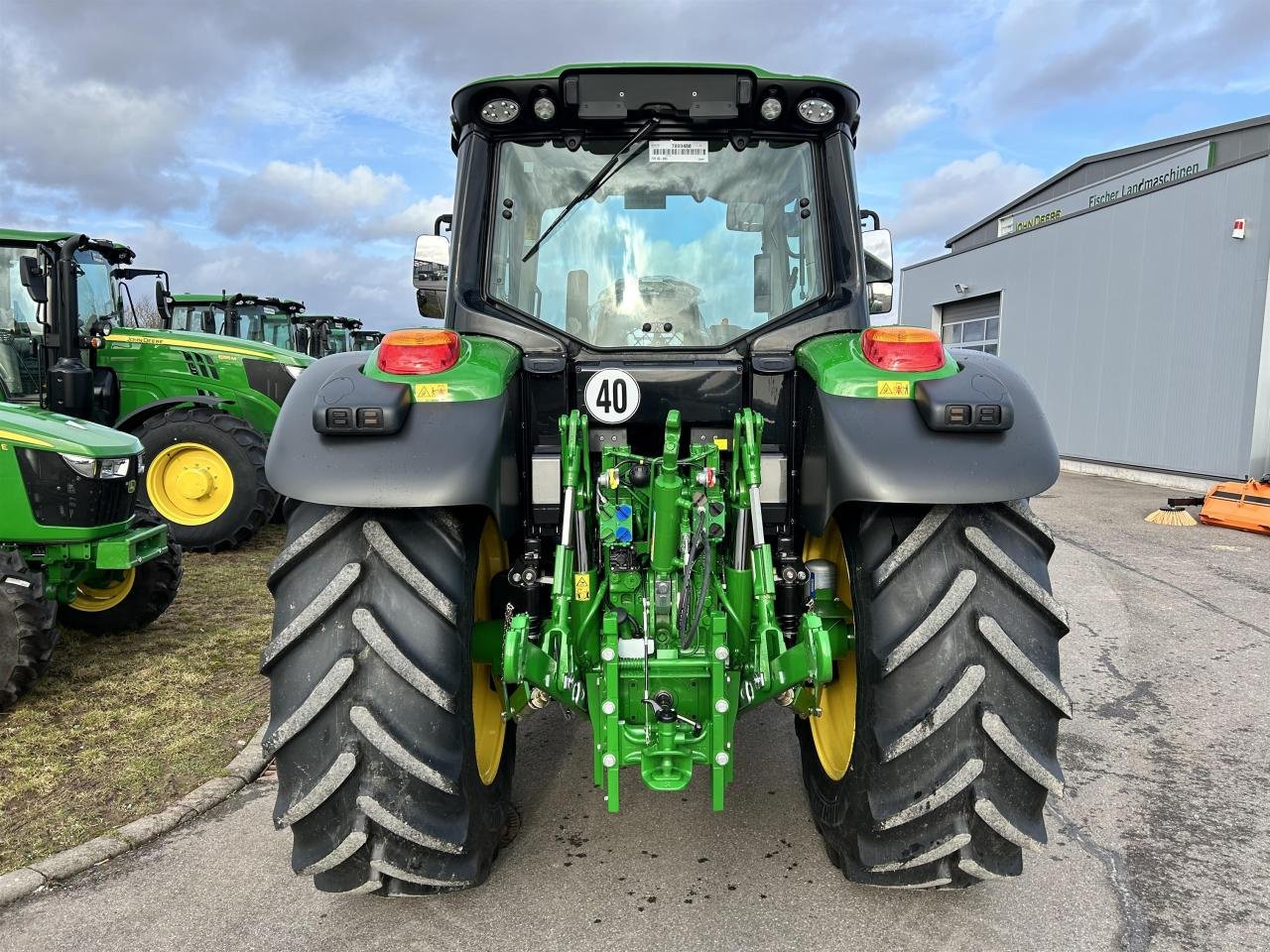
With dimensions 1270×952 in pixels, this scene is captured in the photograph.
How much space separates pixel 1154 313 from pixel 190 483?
13620 mm

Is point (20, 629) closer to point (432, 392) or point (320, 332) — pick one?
point (432, 392)

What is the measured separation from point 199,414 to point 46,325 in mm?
1328

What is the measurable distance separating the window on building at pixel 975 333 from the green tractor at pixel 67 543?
17.2 m

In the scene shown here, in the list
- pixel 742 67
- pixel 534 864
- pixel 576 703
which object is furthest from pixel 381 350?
pixel 534 864

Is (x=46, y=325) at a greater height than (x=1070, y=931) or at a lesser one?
greater

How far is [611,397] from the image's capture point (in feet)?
8.48

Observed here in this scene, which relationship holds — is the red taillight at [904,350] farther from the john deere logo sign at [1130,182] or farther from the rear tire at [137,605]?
the john deere logo sign at [1130,182]

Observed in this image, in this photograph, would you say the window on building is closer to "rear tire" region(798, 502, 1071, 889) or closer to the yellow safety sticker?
"rear tire" region(798, 502, 1071, 889)

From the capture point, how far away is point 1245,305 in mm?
11906

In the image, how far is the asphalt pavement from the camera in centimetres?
238

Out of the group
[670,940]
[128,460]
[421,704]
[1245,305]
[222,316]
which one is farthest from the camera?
[222,316]

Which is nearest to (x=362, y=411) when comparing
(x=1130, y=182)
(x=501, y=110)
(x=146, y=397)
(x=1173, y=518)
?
(x=501, y=110)

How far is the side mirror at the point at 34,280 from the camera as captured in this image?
661 cm

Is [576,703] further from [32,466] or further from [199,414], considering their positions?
[199,414]
